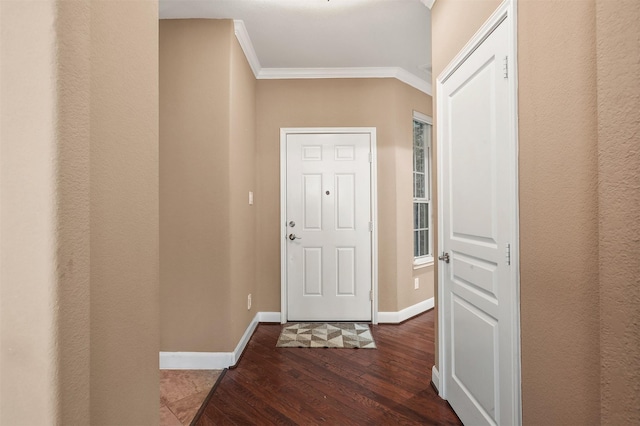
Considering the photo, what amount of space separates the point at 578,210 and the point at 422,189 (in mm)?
2786

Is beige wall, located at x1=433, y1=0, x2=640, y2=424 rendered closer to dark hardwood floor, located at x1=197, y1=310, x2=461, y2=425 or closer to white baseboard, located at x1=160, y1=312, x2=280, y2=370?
dark hardwood floor, located at x1=197, y1=310, x2=461, y2=425

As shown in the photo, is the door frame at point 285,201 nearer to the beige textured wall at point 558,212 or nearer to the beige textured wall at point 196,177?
the beige textured wall at point 196,177

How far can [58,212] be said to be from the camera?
60 cm

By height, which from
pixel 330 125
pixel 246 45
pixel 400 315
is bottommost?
pixel 400 315

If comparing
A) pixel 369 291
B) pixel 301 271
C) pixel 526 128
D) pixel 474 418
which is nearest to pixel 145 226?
pixel 526 128

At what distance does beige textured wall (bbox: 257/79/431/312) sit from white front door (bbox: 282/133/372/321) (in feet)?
0.42

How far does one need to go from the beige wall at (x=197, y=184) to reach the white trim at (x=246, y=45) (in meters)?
0.11

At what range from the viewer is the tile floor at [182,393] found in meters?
1.75

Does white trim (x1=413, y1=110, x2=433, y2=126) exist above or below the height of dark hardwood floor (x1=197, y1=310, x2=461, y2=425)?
above

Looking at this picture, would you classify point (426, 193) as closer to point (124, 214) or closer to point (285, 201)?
point (285, 201)

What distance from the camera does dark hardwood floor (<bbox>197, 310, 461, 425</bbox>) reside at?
1.75 m

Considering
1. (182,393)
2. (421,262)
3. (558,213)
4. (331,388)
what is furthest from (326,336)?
(558,213)

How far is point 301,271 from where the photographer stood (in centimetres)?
321

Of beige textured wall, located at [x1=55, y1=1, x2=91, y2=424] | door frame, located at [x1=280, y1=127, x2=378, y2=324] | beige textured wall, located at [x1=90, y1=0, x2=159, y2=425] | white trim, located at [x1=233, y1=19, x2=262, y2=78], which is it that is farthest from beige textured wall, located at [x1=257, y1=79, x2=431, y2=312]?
beige textured wall, located at [x1=55, y1=1, x2=91, y2=424]
